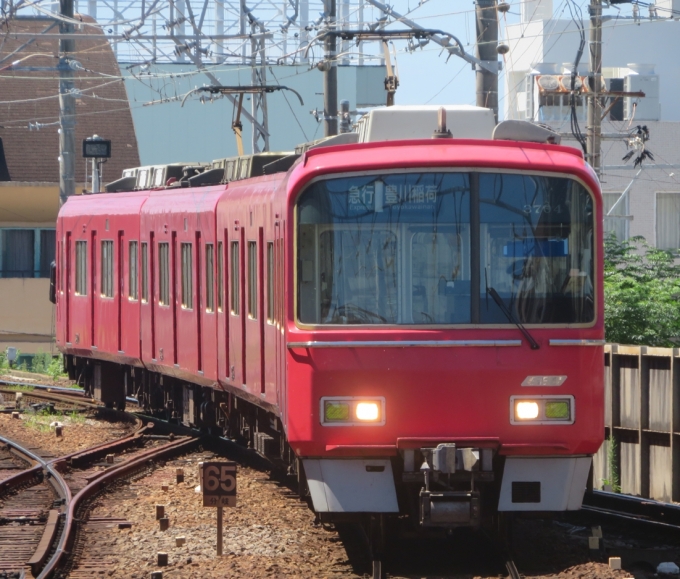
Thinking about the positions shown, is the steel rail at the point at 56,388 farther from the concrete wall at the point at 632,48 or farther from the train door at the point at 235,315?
the concrete wall at the point at 632,48

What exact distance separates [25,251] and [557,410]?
1112 inches

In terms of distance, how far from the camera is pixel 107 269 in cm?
1734

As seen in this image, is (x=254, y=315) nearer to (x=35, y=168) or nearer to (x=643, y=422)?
(x=643, y=422)

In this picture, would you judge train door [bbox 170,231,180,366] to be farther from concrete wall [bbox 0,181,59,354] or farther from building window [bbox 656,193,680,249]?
concrete wall [bbox 0,181,59,354]

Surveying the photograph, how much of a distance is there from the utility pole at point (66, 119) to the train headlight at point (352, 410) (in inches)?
614

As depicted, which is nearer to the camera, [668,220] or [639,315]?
[639,315]

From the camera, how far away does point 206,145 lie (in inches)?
1809

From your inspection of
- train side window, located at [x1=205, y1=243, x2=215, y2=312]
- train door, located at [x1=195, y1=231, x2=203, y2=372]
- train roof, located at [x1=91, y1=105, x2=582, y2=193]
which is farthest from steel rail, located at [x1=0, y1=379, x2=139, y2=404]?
train roof, located at [x1=91, y1=105, x2=582, y2=193]

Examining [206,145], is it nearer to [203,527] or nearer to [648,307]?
[648,307]

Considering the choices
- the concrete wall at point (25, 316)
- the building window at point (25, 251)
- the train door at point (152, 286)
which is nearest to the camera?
the train door at point (152, 286)

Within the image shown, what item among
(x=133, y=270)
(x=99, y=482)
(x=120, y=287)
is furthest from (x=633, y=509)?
(x=120, y=287)

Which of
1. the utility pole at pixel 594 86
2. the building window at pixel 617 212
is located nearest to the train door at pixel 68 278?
the utility pole at pixel 594 86

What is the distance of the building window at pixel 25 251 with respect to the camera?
34844mm

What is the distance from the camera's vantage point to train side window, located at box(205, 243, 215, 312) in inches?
510
